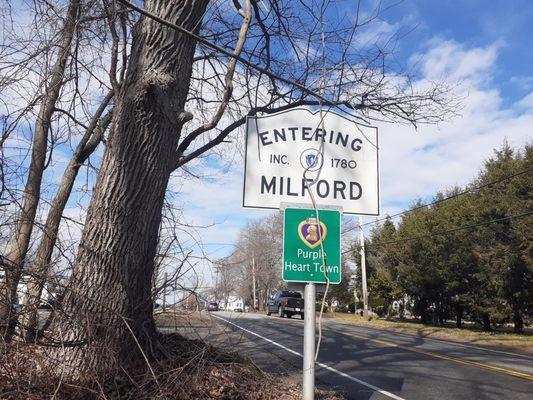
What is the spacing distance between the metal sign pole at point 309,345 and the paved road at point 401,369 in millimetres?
1700

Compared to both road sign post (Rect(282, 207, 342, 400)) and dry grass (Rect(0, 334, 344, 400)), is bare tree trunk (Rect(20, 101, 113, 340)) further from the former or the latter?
road sign post (Rect(282, 207, 342, 400))

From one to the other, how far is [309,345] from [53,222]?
192 inches

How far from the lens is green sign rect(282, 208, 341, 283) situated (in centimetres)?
430

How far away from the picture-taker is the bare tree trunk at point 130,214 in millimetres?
4023

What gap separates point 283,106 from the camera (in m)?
8.31

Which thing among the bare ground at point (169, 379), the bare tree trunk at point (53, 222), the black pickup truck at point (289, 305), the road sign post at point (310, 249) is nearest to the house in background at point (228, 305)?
the bare ground at point (169, 379)

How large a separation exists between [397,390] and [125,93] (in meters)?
6.12

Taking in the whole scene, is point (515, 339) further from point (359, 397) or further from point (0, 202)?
point (0, 202)

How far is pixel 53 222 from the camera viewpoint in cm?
744

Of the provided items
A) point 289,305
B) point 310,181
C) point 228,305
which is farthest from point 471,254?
point 310,181

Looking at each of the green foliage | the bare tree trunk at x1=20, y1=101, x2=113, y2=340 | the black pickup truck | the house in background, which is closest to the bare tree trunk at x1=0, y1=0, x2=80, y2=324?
the bare tree trunk at x1=20, y1=101, x2=113, y2=340

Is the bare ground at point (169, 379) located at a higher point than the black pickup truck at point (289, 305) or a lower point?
lower

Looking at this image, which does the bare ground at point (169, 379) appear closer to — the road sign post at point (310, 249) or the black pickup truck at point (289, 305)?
the road sign post at point (310, 249)

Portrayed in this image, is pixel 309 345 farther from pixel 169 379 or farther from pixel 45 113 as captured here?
pixel 45 113
